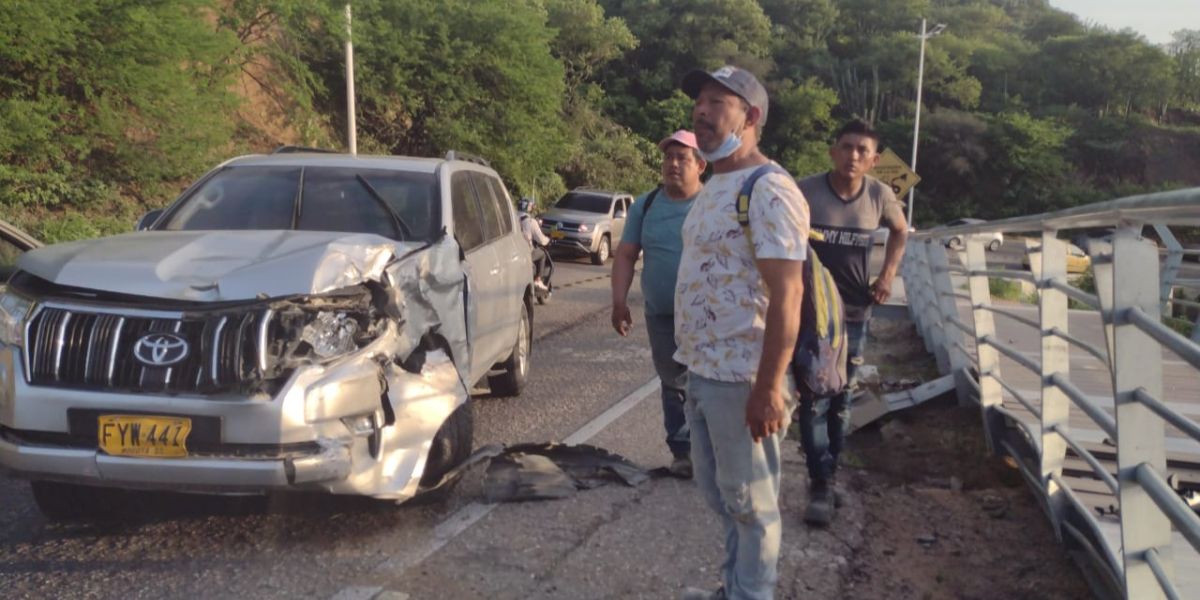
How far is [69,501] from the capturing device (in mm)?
4574

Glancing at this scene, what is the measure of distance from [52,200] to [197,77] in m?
3.71

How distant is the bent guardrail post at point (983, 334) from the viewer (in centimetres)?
592

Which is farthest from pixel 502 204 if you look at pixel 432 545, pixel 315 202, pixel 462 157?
pixel 432 545

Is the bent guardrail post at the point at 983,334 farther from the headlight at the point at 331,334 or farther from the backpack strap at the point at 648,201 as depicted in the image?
the headlight at the point at 331,334

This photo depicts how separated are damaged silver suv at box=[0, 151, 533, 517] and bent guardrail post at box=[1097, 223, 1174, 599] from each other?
2.79m

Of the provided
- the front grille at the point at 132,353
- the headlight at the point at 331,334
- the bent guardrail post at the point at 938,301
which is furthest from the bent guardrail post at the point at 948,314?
the front grille at the point at 132,353

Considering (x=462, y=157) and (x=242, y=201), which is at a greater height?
(x=462, y=157)

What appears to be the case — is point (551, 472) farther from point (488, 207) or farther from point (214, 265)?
point (488, 207)

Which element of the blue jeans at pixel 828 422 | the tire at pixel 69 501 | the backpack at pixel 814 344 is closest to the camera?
the backpack at pixel 814 344

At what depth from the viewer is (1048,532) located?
476 centimetres

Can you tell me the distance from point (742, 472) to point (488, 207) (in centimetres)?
442

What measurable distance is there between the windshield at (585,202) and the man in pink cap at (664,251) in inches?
790

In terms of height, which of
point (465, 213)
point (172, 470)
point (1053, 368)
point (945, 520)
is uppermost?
point (465, 213)

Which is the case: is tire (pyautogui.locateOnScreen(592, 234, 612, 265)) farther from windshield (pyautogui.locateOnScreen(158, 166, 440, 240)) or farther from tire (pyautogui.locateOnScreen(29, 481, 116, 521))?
tire (pyautogui.locateOnScreen(29, 481, 116, 521))
